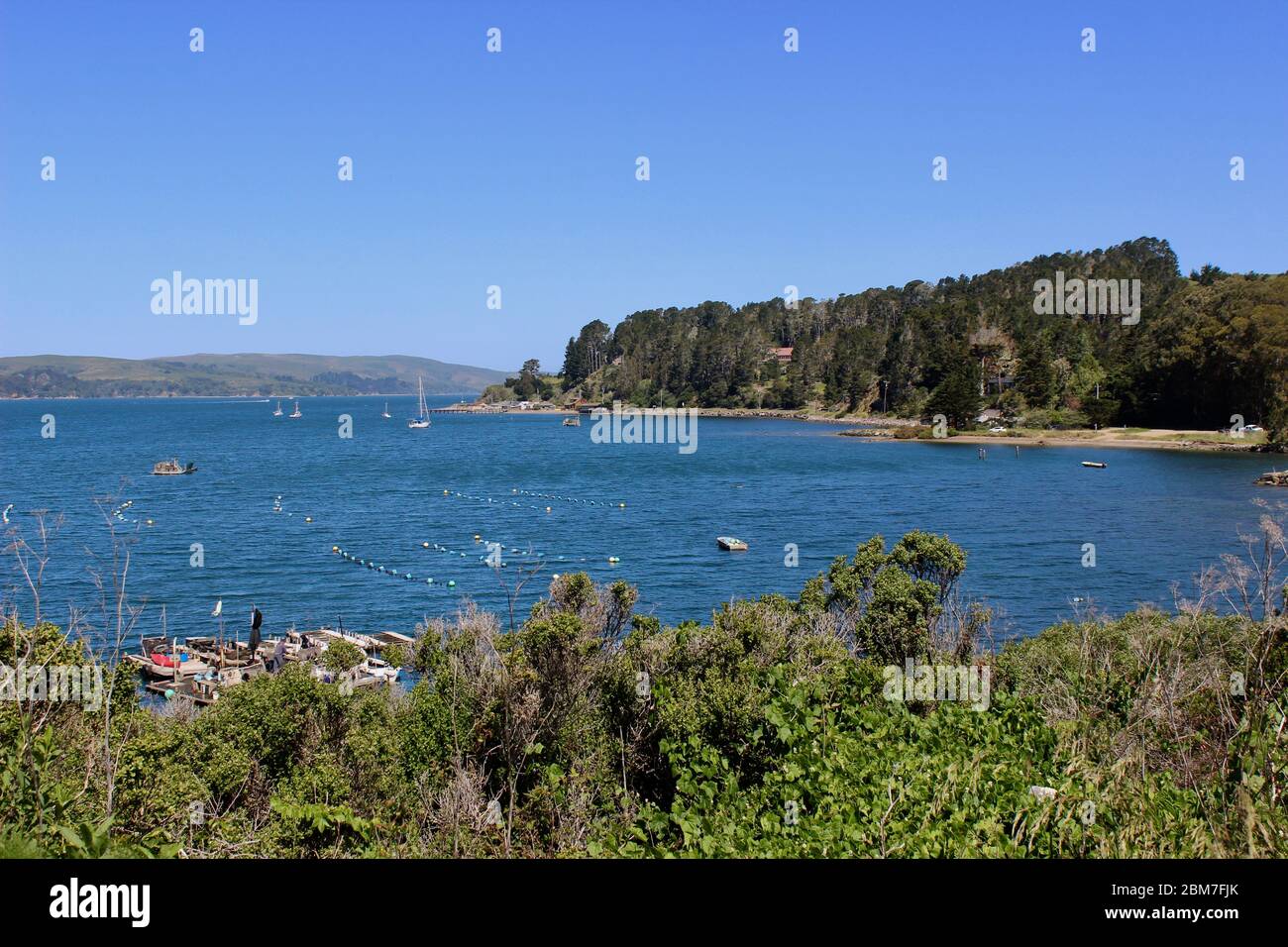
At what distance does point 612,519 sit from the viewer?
53312 millimetres

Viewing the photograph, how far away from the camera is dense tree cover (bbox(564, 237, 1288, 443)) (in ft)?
289

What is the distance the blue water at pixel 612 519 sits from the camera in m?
35.0

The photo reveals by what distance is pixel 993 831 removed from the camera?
7.03 metres

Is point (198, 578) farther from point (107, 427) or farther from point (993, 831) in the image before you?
point (107, 427)

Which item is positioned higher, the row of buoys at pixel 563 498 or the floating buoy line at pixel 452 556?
the row of buoys at pixel 563 498

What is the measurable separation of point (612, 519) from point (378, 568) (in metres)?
16.3

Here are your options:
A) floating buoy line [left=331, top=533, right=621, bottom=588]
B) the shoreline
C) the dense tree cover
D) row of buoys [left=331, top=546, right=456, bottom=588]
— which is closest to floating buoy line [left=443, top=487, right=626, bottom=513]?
floating buoy line [left=331, top=533, right=621, bottom=588]

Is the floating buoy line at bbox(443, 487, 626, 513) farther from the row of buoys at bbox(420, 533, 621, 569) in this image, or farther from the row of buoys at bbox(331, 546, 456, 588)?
the row of buoys at bbox(331, 546, 456, 588)

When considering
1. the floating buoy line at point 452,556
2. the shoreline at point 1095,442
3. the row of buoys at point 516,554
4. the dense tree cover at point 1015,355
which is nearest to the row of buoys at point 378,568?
the floating buoy line at point 452,556

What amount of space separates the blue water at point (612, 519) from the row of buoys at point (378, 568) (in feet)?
1.38

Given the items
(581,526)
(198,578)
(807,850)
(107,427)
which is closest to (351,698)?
(807,850)

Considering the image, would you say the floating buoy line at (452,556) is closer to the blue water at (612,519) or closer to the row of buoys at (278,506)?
the blue water at (612,519)

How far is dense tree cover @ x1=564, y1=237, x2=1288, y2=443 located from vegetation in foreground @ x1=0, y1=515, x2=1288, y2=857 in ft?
277
